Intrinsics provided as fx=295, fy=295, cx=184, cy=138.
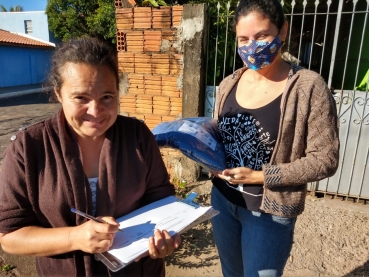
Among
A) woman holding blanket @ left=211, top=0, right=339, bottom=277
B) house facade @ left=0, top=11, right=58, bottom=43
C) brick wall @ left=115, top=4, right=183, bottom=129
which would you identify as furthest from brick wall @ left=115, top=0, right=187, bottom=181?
house facade @ left=0, top=11, right=58, bottom=43

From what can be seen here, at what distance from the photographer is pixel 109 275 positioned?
4.01 ft

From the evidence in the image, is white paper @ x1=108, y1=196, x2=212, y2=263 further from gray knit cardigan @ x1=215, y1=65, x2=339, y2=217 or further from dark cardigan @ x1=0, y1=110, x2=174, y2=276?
gray knit cardigan @ x1=215, y1=65, x2=339, y2=217

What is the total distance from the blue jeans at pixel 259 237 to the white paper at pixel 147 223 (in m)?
0.42

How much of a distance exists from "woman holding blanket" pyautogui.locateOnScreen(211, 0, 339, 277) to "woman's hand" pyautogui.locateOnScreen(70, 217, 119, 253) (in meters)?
0.68

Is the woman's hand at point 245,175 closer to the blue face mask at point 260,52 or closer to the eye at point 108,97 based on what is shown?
the blue face mask at point 260,52

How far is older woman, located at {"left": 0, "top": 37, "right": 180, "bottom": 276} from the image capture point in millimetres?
1089

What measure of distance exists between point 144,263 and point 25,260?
6.27ft

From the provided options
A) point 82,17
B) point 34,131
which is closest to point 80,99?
point 34,131

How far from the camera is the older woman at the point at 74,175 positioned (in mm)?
1089

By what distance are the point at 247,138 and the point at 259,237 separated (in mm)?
512

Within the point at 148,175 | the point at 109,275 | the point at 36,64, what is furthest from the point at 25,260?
the point at 36,64

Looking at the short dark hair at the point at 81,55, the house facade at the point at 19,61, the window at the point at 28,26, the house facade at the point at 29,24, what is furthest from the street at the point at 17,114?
the window at the point at 28,26

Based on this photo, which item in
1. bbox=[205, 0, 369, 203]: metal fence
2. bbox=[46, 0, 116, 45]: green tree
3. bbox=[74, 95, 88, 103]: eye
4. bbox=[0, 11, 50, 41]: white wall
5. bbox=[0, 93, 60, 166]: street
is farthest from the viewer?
bbox=[0, 11, 50, 41]: white wall

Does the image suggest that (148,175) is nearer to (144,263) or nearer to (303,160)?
(144,263)
